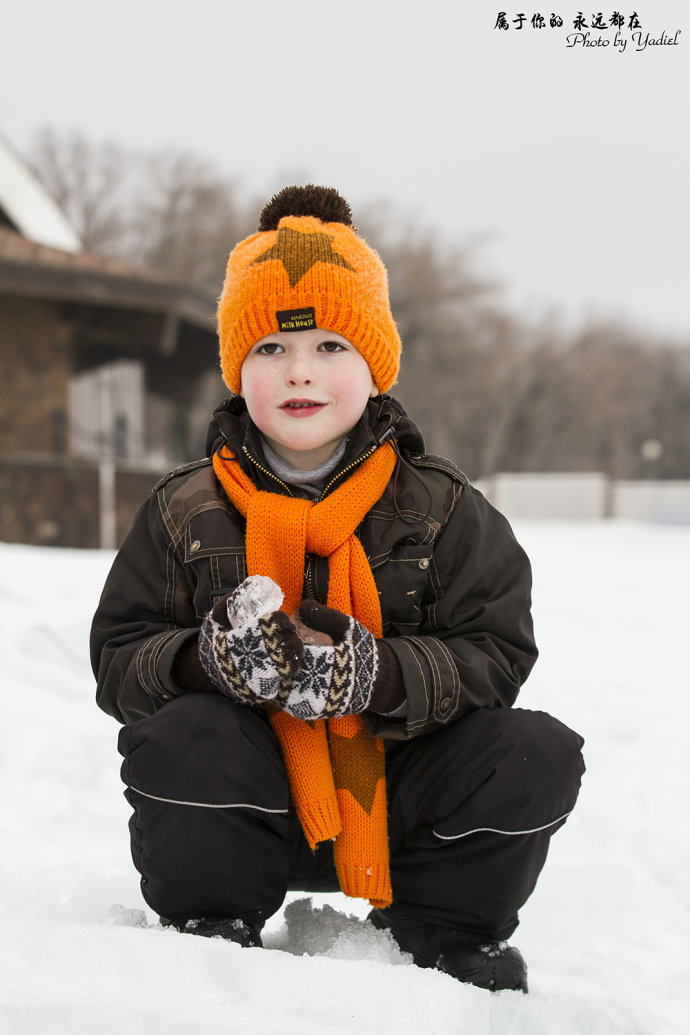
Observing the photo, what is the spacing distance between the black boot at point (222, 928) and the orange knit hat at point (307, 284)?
1.03 metres

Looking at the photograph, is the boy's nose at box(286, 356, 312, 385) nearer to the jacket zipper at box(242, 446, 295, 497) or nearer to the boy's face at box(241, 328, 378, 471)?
the boy's face at box(241, 328, 378, 471)

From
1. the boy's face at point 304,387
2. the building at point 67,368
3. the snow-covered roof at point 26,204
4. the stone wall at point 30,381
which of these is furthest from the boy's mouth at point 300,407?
the snow-covered roof at point 26,204

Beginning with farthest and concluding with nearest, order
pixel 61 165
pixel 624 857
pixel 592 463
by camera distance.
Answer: pixel 592 463, pixel 61 165, pixel 624 857

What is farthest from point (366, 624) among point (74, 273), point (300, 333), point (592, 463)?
point (592, 463)

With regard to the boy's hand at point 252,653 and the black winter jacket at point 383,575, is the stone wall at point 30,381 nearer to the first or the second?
the black winter jacket at point 383,575

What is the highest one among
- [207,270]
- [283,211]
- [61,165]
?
[61,165]

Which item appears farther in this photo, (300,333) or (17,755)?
(17,755)

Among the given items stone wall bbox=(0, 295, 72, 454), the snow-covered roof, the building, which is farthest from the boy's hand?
the snow-covered roof

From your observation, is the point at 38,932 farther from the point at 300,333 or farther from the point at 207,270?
the point at 207,270

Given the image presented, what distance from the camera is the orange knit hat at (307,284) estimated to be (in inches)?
64.2

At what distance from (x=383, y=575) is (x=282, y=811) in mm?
458

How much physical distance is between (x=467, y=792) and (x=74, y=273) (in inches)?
324

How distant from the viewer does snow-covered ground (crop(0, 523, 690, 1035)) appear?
100 cm

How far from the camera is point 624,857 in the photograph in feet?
7.27
